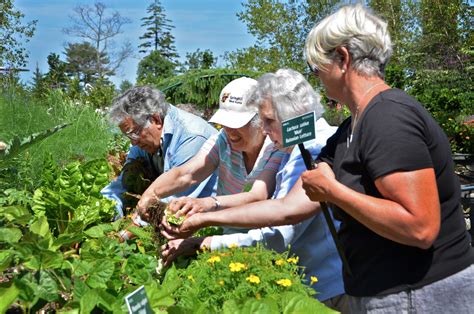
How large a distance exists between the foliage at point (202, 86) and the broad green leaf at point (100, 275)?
6128 millimetres

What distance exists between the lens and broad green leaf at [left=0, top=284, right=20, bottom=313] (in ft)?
5.39

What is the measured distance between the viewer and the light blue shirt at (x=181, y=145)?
3883 mm

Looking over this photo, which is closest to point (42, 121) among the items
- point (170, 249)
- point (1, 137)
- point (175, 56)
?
point (1, 137)

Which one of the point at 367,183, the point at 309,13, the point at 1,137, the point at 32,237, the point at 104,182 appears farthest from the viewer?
the point at 309,13

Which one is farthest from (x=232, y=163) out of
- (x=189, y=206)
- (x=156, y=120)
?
(x=156, y=120)

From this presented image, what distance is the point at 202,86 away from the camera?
788 centimetres

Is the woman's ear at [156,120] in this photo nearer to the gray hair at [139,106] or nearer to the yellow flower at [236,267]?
the gray hair at [139,106]

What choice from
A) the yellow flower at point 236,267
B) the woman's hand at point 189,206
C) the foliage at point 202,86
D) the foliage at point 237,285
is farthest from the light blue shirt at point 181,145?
the foliage at point 202,86

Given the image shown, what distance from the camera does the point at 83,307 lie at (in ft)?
5.41

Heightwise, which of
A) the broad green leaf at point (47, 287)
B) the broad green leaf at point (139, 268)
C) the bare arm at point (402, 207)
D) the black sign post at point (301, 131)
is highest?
the black sign post at point (301, 131)

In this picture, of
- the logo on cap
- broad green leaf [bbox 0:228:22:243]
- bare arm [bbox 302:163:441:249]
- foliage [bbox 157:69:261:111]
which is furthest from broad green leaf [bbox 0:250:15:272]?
foliage [bbox 157:69:261:111]

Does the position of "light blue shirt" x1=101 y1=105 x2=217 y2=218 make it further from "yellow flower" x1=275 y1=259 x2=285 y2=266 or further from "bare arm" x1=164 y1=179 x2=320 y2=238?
"yellow flower" x1=275 y1=259 x2=285 y2=266

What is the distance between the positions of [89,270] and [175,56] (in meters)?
59.9

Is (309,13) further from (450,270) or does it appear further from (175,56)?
(175,56)
